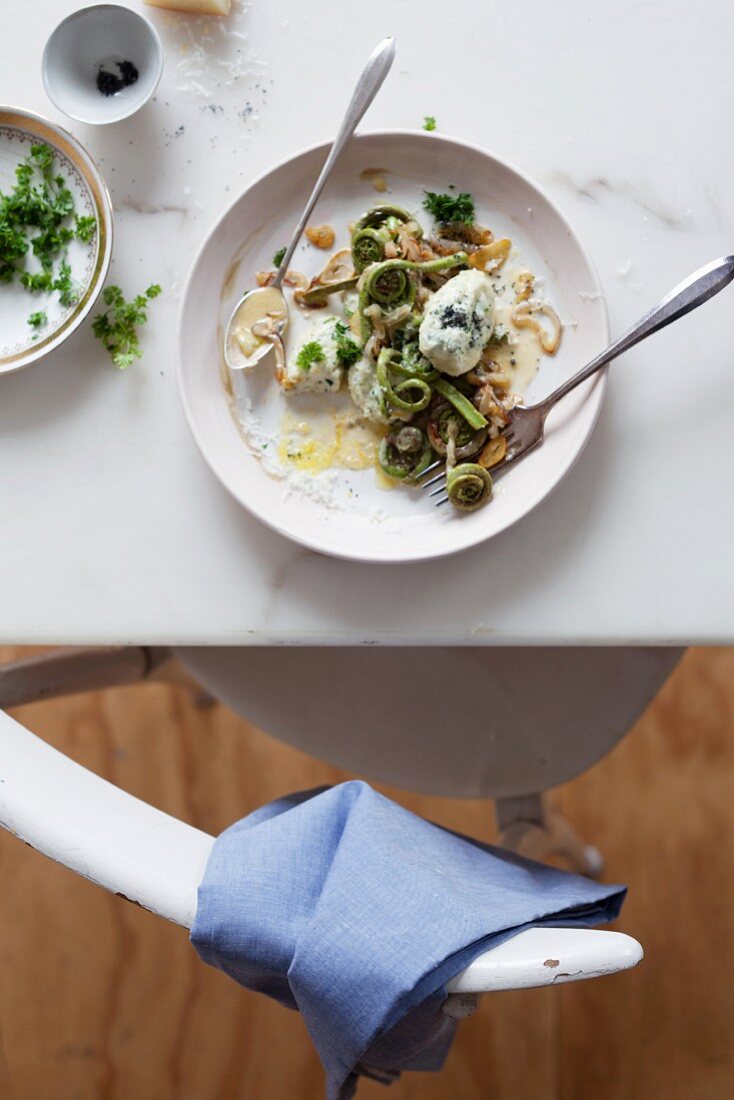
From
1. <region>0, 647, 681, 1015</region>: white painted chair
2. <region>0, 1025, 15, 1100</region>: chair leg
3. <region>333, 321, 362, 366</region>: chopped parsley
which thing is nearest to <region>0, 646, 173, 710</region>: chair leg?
<region>0, 647, 681, 1015</region>: white painted chair

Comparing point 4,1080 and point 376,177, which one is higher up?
point 376,177

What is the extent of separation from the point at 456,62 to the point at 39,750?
695mm

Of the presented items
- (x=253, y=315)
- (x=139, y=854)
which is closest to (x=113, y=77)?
(x=253, y=315)

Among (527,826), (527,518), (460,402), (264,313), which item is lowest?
(527,826)

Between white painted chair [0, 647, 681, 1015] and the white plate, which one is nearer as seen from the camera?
the white plate

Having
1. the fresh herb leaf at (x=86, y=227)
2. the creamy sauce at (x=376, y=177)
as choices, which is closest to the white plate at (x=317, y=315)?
the creamy sauce at (x=376, y=177)

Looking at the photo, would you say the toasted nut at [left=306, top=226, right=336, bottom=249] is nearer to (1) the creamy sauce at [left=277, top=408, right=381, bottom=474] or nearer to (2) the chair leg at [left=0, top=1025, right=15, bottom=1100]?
(1) the creamy sauce at [left=277, top=408, right=381, bottom=474]

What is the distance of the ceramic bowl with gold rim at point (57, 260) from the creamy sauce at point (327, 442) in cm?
21

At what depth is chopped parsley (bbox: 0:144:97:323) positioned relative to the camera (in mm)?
950

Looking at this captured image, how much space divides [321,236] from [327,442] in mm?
186

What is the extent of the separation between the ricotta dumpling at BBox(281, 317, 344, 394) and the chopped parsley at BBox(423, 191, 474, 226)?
0.44 ft

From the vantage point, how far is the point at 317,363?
0.94 m

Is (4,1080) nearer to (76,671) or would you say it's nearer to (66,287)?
(76,671)

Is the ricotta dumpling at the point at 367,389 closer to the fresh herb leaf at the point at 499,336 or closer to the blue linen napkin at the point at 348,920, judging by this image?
the fresh herb leaf at the point at 499,336
